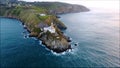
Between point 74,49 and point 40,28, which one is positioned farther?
point 40,28

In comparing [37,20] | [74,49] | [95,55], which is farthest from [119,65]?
[37,20]

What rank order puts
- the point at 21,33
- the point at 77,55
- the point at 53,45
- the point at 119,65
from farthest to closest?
1. the point at 21,33
2. the point at 53,45
3. the point at 77,55
4. the point at 119,65

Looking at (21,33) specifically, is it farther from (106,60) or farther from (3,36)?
(106,60)

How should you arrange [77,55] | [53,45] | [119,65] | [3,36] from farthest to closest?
[3,36] < [53,45] < [77,55] < [119,65]

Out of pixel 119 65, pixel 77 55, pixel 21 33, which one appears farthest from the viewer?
pixel 21 33

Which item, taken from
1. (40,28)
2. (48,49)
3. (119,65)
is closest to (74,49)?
(48,49)

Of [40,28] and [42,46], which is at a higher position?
[40,28]

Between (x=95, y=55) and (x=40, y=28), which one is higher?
(x=40, y=28)

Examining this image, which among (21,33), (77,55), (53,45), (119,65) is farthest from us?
(21,33)

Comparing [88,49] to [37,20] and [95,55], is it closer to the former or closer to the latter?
[95,55]
